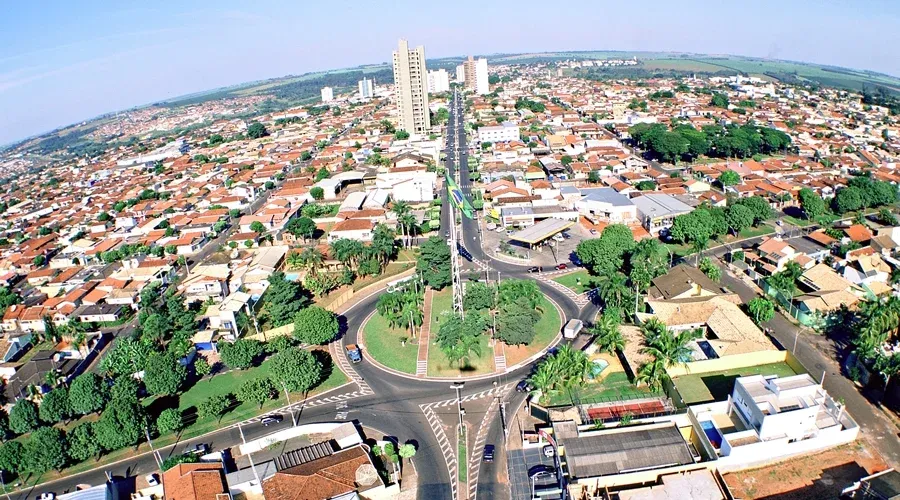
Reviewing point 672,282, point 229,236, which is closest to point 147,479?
point 672,282

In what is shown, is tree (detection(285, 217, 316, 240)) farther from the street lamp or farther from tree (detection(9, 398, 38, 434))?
the street lamp

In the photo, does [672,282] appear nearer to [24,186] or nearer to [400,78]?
[400,78]

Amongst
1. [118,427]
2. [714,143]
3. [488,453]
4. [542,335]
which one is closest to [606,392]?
[542,335]

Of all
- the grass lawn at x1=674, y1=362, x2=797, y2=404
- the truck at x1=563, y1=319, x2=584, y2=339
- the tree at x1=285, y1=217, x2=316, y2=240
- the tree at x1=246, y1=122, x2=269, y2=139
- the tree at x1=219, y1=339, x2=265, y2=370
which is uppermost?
the tree at x1=246, y1=122, x2=269, y2=139

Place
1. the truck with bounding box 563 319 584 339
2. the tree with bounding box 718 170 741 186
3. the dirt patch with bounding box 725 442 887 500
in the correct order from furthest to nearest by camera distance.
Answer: the tree with bounding box 718 170 741 186, the truck with bounding box 563 319 584 339, the dirt patch with bounding box 725 442 887 500

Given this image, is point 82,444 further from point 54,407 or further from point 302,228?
point 302,228

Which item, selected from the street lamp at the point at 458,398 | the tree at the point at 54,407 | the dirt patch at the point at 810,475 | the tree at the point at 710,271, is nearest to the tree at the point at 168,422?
the tree at the point at 54,407

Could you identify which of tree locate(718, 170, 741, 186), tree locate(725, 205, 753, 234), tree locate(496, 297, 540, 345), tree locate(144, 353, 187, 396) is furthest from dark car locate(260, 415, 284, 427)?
tree locate(718, 170, 741, 186)
